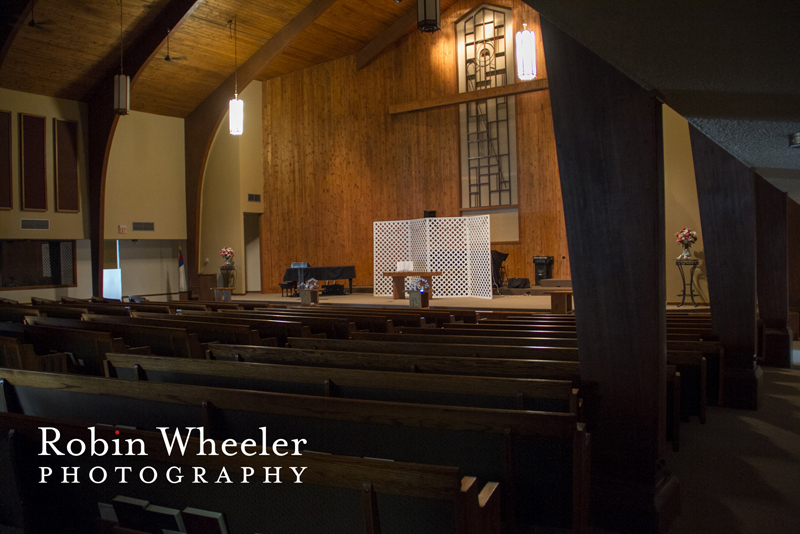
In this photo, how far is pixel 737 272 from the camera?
388 cm

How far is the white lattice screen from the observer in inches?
417

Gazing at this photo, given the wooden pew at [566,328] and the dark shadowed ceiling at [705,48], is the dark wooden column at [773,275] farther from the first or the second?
the dark shadowed ceiling at [705,48]

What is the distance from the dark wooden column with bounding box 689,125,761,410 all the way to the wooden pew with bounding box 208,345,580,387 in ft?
7.02

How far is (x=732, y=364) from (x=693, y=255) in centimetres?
559

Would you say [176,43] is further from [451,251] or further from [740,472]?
[740,472]

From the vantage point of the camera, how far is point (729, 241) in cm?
387

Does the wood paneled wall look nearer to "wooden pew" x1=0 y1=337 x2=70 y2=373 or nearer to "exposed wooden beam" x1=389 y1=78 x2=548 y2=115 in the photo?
"exposed wooden beam" x1=389 y1=78 x2=548 y2=115

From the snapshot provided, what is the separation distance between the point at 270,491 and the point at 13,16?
31.2 feet

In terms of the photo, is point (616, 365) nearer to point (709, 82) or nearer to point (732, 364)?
point (709, 82)

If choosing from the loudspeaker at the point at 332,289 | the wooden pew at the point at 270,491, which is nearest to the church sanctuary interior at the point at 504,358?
the wooden pew at the point at 270,491

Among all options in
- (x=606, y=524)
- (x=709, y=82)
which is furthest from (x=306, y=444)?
(x=709, y=82)

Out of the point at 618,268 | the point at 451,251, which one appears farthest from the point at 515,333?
the point at 451,251

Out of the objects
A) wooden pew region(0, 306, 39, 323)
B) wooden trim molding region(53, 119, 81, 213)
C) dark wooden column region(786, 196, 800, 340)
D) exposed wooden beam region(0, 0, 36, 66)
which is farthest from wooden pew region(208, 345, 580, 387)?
wooden trim molding region(53, 119, 81, 213)

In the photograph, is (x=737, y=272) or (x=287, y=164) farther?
(x=287, y=164)
